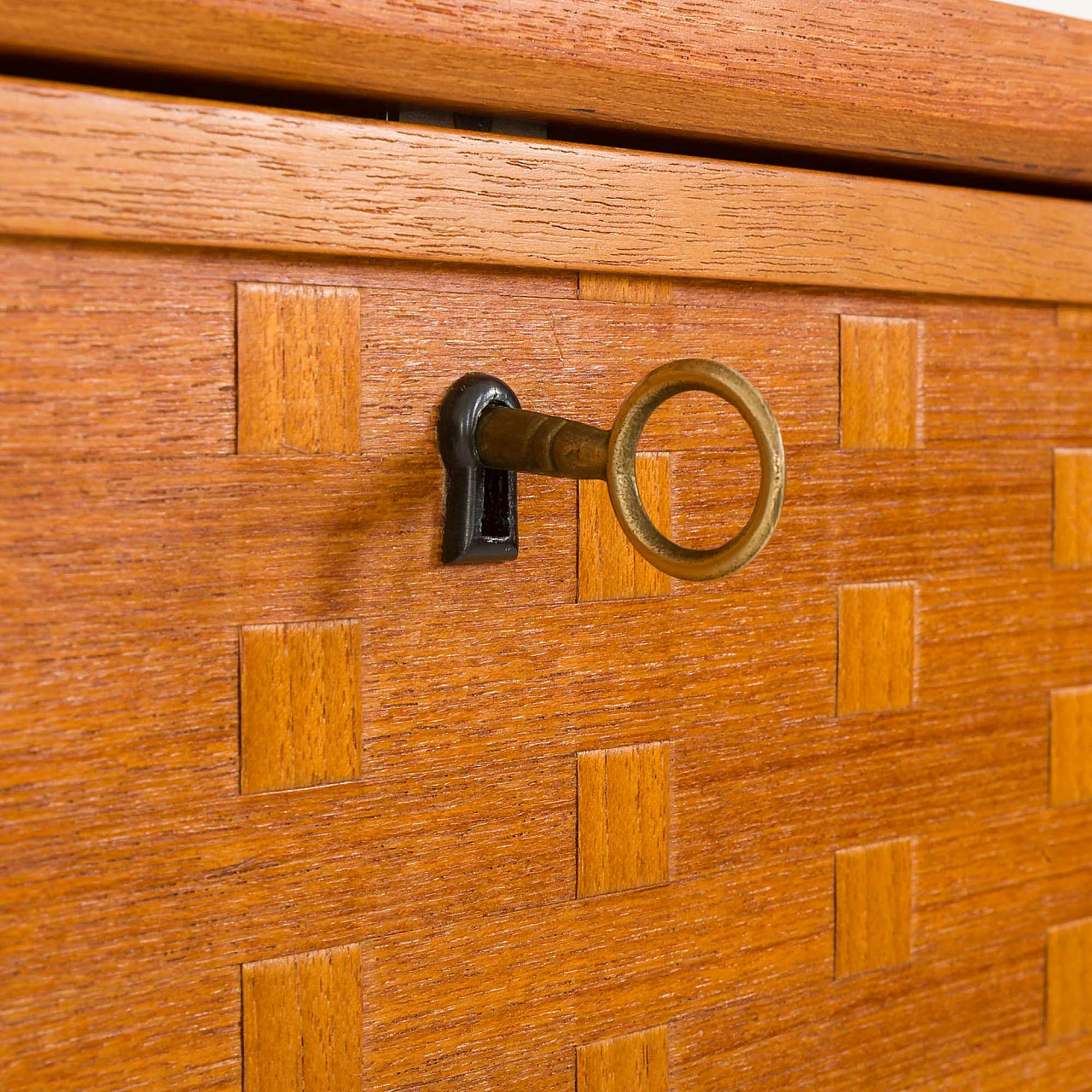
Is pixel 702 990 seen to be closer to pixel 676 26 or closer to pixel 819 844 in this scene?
pixel 819 844

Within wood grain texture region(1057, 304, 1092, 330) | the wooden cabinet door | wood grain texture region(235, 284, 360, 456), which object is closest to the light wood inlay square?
the wooden cabinet door

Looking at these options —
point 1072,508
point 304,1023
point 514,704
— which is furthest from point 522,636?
point 1072,508

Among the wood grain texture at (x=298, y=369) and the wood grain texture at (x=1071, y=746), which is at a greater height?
the wood grain texture at (x=298, y=369)

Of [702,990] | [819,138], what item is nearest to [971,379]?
[819,138]

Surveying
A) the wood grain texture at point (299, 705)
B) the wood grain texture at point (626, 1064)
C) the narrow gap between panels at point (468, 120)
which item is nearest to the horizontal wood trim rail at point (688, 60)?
the narrow gap between panels at point (468, 120)

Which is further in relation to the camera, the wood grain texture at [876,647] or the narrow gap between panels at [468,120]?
the wood grain texture at [876,647]

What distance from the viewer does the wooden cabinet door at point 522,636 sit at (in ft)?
0.93

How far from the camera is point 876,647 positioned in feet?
1.32

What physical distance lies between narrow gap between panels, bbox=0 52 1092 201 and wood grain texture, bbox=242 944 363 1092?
227mm

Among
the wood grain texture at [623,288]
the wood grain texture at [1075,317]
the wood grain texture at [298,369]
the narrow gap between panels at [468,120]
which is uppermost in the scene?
the narrow gap between panels at [468,120]

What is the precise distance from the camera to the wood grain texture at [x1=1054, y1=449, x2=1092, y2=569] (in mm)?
437

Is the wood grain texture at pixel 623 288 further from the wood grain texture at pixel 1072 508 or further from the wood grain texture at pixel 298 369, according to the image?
the wood grain texture at pixel 1072 508

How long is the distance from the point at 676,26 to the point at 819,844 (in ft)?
0.86

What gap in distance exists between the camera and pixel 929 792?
42cm
